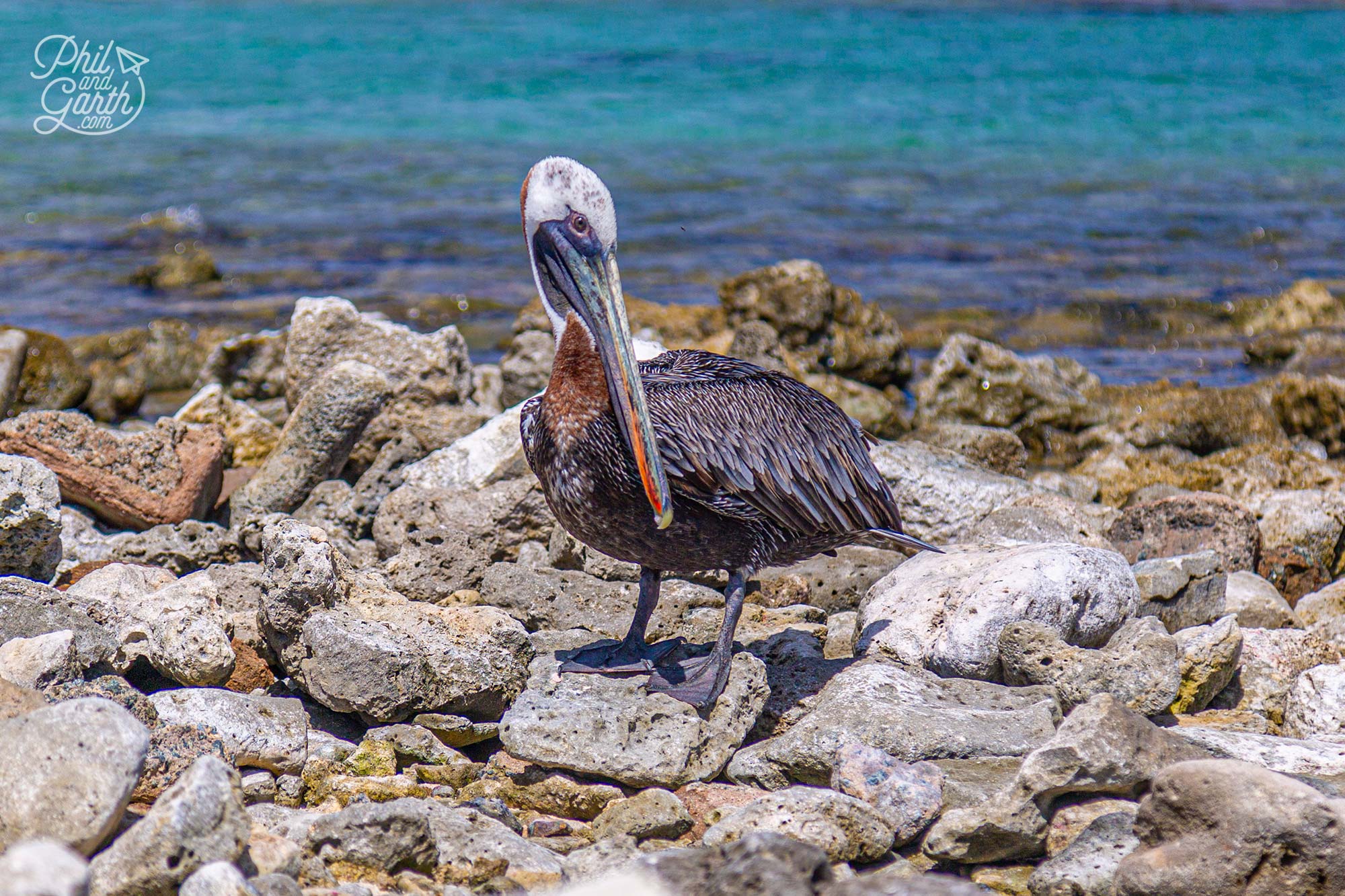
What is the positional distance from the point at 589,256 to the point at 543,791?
1.69m

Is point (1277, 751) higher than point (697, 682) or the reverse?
the reverse

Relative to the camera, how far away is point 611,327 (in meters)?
4.07

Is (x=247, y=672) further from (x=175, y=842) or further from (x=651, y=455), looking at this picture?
(x=651, y=455)

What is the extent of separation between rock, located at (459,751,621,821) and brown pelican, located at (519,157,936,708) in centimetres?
43

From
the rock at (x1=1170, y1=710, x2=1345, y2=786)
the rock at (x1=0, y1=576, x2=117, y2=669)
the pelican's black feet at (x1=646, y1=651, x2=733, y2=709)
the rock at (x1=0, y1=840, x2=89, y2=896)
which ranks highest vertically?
the rock at (x1=0, y1=840, x2=89, y2=896)

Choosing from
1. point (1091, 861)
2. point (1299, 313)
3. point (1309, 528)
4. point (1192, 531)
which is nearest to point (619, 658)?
point (1091, 861)

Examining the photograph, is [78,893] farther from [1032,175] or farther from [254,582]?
[1032,175]

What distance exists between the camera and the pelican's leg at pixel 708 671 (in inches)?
161

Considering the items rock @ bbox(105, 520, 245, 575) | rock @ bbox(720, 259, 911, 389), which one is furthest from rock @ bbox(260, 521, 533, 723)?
rock @ bbox(720, 259, 911, 389)

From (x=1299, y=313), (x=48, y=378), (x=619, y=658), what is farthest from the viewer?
(x=1299, y=313)

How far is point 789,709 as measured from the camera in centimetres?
439

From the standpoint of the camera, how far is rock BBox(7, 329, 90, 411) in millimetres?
8430

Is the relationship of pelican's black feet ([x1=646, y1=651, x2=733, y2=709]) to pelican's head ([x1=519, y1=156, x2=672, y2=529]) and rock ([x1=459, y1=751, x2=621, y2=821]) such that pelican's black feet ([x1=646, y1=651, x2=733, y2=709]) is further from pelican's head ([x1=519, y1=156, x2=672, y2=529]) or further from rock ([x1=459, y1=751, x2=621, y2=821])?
pelican's head ([x1=519, y1=156, x2=672, y2=529])

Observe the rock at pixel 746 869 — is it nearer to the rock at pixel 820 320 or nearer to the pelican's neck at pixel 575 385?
the pelican's neck at pixel 575 385
